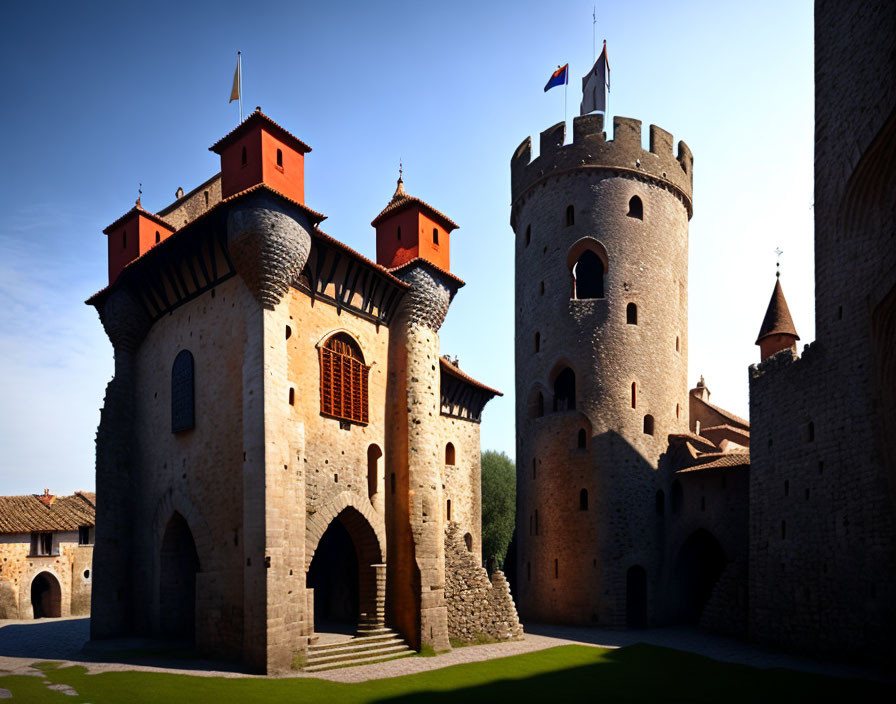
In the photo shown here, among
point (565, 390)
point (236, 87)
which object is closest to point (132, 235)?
point (236, 87)

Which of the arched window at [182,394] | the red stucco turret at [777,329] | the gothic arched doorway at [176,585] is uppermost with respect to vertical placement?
the red stucco turret at [777,329]

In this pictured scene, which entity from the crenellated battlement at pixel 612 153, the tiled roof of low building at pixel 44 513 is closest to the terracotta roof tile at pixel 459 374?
the crenellated battlement at pixel 612 153

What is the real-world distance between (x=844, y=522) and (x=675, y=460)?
1054cm

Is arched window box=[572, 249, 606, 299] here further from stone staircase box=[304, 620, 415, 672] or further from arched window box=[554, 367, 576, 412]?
stone staircase box=[304, 620, 415, 672]

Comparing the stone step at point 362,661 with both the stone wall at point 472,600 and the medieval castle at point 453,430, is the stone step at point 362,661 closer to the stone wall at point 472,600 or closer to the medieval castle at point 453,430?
the medieval castle at point 453,430

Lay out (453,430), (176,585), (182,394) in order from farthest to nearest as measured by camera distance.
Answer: (453,430) → (176,585) → (182,394)

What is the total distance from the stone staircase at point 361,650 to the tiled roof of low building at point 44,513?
1782 cm

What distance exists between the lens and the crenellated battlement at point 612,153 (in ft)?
97.4

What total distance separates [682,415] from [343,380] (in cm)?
1653

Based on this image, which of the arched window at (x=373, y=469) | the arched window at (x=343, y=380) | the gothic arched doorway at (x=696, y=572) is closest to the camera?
the arched window at (x=343, y=380)

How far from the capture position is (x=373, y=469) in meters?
21.0

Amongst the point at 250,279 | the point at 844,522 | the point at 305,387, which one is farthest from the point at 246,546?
the point at 844,522

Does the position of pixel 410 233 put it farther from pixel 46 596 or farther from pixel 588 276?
pixel 46 596

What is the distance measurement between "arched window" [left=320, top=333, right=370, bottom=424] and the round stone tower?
10.9 m
